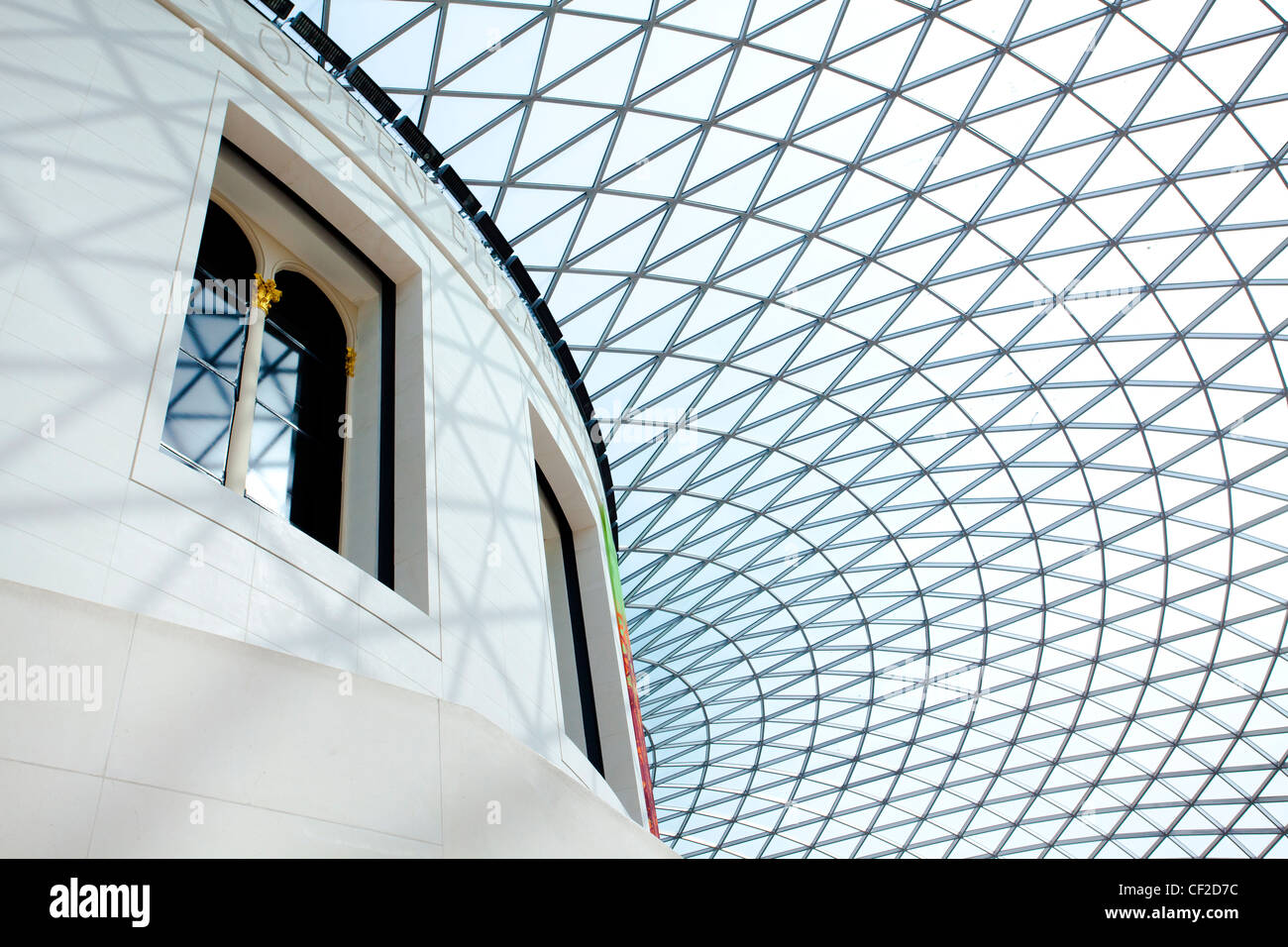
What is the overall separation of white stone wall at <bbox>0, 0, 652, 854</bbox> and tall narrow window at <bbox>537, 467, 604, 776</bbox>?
8.14 feet

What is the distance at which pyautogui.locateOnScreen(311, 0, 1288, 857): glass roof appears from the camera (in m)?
21.6

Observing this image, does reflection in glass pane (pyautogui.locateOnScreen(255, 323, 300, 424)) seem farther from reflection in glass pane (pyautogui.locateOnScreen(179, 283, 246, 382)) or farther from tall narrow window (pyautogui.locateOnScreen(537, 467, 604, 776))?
tall narrow window (pyautogui.locateOnScreen(537, 467, 604, 776))

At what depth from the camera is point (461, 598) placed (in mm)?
11695

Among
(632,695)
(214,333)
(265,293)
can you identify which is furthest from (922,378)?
(214,333)

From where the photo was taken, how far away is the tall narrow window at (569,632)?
17547 millimetres

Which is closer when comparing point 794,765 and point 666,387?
point 666,387

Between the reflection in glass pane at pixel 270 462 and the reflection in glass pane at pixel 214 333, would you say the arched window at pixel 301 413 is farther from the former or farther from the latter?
the reflection in glass pane at pixel 214 333

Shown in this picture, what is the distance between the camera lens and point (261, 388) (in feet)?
39.5

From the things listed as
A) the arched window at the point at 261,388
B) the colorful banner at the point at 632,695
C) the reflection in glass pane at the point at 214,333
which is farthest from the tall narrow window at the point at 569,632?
the reflection in glass pane at the point at 214,333

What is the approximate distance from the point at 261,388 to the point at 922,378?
76.8 ft

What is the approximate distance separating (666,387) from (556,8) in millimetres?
11858

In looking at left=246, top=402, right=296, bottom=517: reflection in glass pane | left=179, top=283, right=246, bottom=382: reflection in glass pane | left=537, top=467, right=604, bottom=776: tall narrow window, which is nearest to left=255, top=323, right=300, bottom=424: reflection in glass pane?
left=246, top=402, right=296, bottom=517: reflection in glass pane
